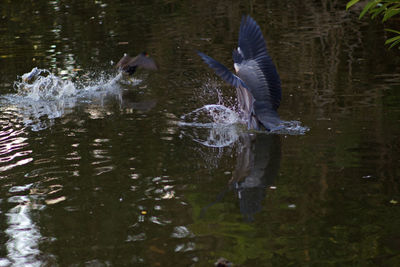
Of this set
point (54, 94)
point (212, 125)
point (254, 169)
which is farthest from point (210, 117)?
point (54, 94)

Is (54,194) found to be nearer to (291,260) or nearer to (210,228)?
(210,228)

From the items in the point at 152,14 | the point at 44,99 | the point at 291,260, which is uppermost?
the point at 152,14

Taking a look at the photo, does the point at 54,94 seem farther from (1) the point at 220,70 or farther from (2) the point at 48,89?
(1) the point at 220,70

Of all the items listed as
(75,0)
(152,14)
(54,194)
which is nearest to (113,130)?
(54,194)

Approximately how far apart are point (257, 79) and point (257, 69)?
0.37 feet

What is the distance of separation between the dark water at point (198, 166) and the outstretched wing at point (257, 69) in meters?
0.41

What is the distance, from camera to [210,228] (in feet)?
14.8

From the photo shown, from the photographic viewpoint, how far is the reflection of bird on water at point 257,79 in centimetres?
658

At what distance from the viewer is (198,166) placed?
5.83 metres

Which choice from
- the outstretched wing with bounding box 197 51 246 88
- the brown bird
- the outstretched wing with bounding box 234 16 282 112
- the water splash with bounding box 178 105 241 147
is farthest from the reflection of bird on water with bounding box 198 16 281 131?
the brown bird

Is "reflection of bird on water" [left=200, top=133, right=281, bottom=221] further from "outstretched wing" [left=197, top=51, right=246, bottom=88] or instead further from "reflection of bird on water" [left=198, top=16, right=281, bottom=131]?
"outstretched wing" [left=197, top=51, right=246, bottom=88]

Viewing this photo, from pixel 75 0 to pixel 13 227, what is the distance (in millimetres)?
15685

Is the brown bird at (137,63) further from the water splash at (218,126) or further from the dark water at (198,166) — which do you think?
the water splash at (218,126)

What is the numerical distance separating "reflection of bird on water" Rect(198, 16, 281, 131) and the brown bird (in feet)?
9.24
